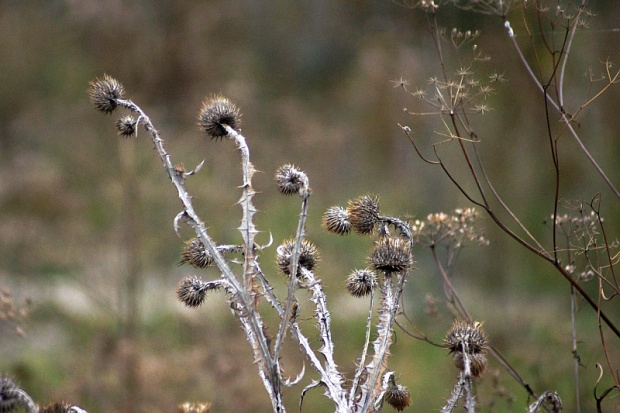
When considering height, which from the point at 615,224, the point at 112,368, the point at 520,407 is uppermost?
the point at 615,224

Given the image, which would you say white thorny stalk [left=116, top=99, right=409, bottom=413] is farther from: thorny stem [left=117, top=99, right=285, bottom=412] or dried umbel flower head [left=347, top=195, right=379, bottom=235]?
dried umbel flower head [left=347, top=195, right=379, bottom=235]

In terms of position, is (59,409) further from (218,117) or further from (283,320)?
(218,117)

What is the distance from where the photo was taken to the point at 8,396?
1.52 metres

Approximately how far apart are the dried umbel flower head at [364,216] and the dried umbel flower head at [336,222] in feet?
0.47

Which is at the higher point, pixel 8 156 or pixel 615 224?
pixel 8 156

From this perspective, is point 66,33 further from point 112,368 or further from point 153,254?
point 112,368

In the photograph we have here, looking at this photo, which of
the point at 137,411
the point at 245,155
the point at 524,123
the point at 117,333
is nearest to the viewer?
the point at 245,155

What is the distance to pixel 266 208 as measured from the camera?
7141 mm

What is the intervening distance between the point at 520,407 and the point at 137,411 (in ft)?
9.13

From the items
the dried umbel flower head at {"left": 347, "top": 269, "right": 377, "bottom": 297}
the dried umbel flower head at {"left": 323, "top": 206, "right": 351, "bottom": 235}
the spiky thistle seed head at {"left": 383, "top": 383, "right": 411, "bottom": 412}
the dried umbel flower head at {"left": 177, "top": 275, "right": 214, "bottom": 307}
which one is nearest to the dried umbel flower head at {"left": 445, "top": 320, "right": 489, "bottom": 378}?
the spiky thistle seed head at {"left": 383, "top": 383, "right": 411, "bottom": 412}

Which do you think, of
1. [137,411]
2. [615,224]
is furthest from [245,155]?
[615,224]

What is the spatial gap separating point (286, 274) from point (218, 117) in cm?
52

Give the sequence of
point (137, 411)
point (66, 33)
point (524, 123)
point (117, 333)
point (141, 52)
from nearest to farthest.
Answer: point (137, 411), point (117, 333), point (141, 52), point (524, 123), point (66, 33)

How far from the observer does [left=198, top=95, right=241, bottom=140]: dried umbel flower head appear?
2121 mm
